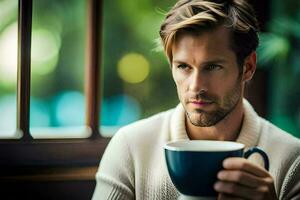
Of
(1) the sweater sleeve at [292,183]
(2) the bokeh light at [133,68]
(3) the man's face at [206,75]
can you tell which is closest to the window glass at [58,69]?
(2) the bokeh light at [133,68]

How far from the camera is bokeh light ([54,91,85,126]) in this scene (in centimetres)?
111

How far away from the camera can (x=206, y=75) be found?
833mm

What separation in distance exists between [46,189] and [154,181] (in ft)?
0.95

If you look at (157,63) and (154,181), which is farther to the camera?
(157,63)

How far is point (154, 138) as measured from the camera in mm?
913

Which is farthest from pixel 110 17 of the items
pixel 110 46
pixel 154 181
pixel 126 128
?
pixel 154 181

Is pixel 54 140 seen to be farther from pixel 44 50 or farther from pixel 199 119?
pixel 199 119

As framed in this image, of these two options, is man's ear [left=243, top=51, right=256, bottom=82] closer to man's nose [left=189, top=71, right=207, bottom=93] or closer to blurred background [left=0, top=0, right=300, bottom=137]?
man's nose [left=189, top=71, right=207, bottom=93]

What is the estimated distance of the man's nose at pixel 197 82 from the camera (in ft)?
2.66

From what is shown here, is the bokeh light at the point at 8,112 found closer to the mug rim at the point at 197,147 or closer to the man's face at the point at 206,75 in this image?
the man's face at the point at 206,75

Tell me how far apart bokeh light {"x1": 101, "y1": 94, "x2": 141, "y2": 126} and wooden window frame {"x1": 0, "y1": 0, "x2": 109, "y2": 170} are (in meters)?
0.04

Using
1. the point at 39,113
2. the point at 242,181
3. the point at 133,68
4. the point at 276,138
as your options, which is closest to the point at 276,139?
the point at 276,138

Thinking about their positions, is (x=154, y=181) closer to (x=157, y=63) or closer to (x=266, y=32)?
(x=157, y=63)

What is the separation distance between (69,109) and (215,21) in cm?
44
